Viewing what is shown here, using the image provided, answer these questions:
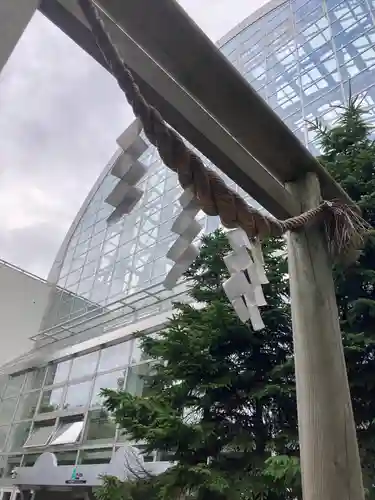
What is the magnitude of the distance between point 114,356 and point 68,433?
2029mm

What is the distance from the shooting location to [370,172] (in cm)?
311

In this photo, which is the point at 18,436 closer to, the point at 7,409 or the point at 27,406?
the point at 27,406

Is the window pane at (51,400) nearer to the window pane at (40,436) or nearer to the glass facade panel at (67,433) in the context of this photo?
the window pane at (40,436)

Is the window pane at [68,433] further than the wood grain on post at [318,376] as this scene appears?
Yes

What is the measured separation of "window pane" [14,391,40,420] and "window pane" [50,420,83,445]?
1.86 meters

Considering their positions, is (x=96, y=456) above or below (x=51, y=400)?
below

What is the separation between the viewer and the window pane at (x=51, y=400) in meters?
11.1

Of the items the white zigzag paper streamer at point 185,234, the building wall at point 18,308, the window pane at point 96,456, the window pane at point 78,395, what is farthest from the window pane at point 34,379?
the white zigzag paper streamer at point 185,234

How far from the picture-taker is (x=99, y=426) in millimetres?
9250

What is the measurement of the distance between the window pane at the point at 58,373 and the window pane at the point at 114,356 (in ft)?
5.11

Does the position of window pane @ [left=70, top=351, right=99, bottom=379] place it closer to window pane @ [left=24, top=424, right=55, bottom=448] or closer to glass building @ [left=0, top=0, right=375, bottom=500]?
glass building @ [left=0, top=0, right=375, bottom=500]

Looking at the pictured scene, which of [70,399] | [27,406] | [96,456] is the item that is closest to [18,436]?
[27,406]

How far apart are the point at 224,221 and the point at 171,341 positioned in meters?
2.32

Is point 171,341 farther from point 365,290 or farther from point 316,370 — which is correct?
point 316,370
